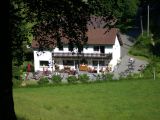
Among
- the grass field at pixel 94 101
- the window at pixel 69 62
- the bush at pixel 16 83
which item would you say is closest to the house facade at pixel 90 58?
the window at pixel 69 62

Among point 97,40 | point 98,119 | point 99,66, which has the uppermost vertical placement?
point 97,40

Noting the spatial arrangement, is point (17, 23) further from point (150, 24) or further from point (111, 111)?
point (150, 24)

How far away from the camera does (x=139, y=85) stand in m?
43.4

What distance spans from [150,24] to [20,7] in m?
68.1

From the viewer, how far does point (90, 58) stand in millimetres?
59656

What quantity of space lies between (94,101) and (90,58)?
80.8ft

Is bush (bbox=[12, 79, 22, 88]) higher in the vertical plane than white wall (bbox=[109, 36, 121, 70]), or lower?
lower

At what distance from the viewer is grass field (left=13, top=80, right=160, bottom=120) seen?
83.6 feet

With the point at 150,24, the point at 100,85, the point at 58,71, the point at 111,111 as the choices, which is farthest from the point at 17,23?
the point at 150,24

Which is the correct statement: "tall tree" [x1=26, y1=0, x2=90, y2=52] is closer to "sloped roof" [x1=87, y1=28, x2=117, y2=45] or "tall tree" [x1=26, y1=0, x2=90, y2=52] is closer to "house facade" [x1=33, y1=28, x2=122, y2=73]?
"house facade" [x1=33, y1=28, x2=122, y2=73]

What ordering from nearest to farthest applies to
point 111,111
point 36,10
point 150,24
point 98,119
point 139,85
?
point 36,10
point 98,119
point 111,111
point 139,85
point 150,24

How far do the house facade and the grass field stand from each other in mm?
13461

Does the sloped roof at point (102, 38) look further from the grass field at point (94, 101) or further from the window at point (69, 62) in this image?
the grass field at point (94, 101)

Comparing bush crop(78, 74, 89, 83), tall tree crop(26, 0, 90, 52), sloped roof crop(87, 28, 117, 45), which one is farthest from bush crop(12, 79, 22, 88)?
tall tree crop(26, 0, 90, 52)
